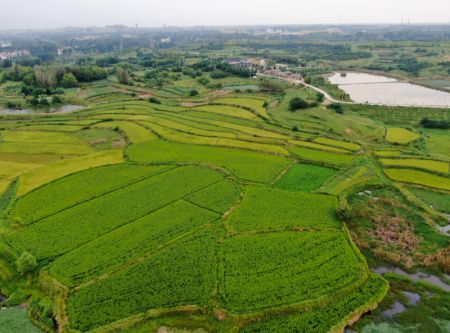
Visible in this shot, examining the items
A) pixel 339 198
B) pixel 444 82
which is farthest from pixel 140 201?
pixel 444 82

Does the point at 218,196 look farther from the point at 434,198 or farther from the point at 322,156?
the point at 434,198

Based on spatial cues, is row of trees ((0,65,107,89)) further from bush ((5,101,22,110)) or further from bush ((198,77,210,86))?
bush ((198,77,210,86))

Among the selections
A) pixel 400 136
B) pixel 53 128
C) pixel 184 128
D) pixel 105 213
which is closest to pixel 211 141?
pixel 184 128

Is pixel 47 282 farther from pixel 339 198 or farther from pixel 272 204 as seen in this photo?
pixel 339 198

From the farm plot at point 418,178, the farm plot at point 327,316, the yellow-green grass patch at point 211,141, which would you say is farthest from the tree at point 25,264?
the farm plot at point 418,178

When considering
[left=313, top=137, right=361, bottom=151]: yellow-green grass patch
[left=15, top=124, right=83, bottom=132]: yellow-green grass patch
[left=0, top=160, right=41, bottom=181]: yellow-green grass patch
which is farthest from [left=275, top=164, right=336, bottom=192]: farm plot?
[left=15, top=124, right=83, bottom=132]: yellow-green grass patch

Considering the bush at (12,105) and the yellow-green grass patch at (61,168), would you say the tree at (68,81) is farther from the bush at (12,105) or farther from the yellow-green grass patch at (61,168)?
the yellow-green grass patch at (61,168)

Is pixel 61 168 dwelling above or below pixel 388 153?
below
